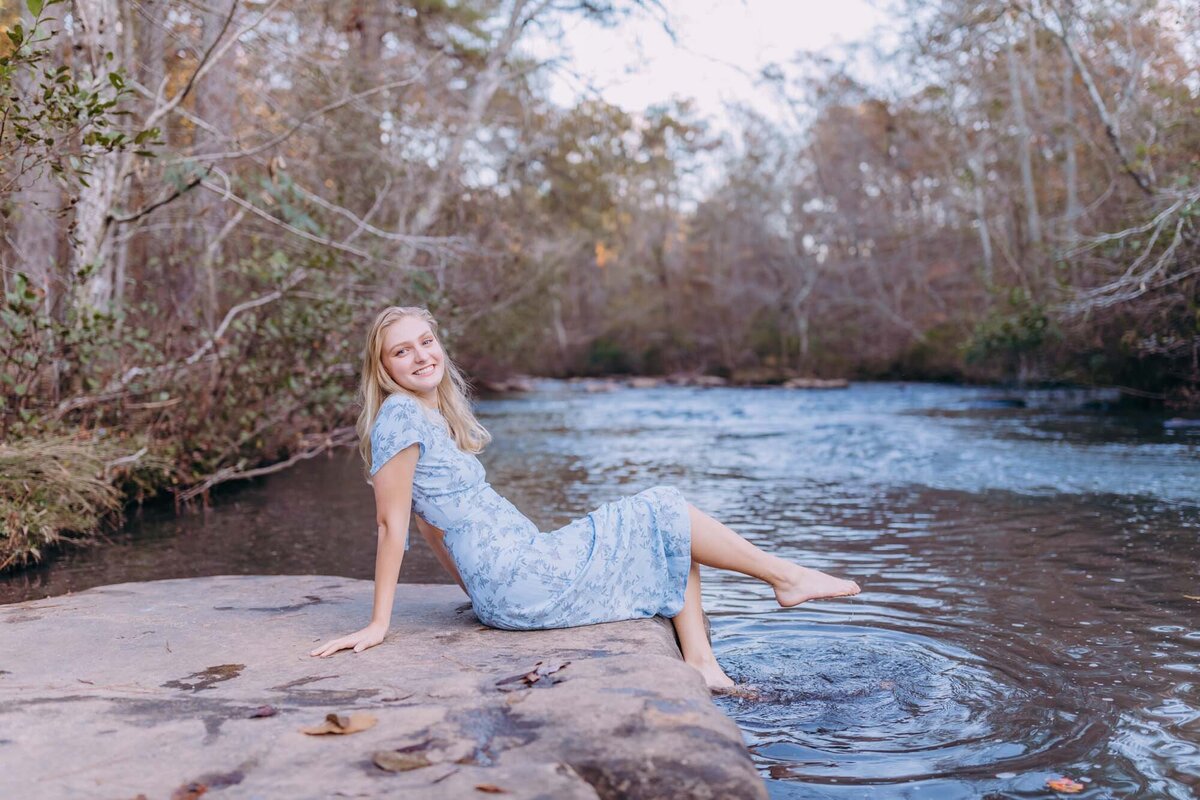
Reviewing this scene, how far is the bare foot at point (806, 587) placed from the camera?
4121 millimetres

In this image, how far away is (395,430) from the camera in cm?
391

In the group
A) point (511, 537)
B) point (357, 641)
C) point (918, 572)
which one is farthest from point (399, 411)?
point (918, 572)

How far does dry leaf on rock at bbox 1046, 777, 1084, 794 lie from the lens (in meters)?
3.10

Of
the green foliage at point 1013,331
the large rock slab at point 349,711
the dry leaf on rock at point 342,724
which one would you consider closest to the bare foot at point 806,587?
the large rock slab at point 349,711

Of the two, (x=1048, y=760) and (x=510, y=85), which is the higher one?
(x=510, y=85)

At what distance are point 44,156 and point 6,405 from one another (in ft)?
7.31

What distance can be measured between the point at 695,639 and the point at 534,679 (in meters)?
1.17

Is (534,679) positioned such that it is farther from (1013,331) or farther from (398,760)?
(1013,331)

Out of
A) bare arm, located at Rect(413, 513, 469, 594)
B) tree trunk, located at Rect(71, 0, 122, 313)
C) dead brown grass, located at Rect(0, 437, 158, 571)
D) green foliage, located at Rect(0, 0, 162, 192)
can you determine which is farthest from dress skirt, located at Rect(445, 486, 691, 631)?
tree trunk, located at Rect(71, 0, 122, 313)

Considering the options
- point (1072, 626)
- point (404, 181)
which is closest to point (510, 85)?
point (404, 181)

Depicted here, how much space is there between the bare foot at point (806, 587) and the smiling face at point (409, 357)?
1.53m

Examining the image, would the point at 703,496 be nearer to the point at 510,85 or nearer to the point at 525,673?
the point at 525,673

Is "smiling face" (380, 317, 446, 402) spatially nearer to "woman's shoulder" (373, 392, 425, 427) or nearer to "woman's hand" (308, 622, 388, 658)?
"woman's shoulder" (373, 392, 425, 427)

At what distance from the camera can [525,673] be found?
3.13 meters
